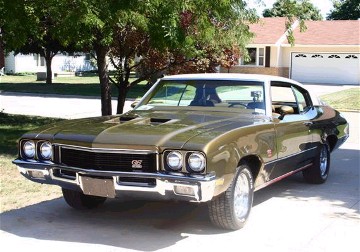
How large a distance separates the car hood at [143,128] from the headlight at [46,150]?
0.07 metres

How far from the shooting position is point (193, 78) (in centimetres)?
651

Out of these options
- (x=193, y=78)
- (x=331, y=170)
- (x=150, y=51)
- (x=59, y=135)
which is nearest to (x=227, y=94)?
(x=193, y=78)

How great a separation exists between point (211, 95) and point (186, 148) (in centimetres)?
185

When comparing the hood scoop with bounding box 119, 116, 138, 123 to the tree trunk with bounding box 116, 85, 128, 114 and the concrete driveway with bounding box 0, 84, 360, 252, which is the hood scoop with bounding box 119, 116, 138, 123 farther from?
the tree trunk with bounding box 116, 85, 128, 114

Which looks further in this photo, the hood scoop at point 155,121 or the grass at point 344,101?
the grass at point 344,101

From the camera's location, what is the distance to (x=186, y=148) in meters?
4.61

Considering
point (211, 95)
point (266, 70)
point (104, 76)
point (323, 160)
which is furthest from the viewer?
point (266, 70)

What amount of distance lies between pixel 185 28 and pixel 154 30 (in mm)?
1161

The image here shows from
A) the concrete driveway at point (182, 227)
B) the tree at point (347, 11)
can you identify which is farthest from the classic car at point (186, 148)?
the tree at point (347, 11)

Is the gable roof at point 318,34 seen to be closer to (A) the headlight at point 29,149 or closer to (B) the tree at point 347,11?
(B) the tree at point 347,11

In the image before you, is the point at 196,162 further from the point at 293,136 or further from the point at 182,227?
the point at 293,136

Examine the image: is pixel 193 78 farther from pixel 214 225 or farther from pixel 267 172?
pixel 214 225

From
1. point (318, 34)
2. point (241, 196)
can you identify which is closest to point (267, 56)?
point (318, 34)

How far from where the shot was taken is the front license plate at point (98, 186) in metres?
4.82
